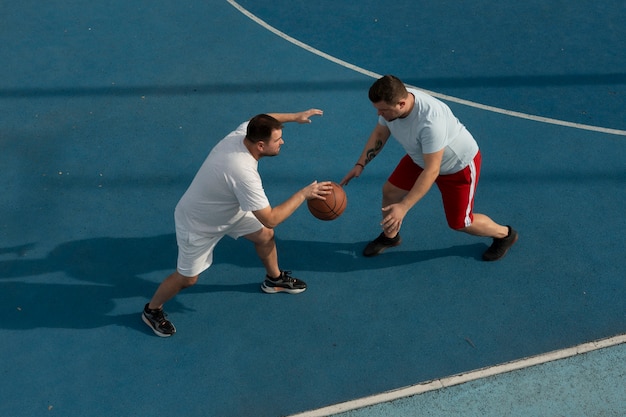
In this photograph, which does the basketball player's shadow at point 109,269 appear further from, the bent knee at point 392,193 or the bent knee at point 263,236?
the bent knee at point 263,236

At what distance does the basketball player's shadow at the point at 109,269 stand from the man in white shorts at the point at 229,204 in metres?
0.54

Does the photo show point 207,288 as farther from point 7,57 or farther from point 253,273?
point 7,57

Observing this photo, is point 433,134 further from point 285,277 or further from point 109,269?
point 109,269

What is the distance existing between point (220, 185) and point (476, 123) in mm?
4158

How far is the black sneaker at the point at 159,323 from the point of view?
236 inches

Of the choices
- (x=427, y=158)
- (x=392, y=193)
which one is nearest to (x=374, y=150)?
(x=392, y=193)

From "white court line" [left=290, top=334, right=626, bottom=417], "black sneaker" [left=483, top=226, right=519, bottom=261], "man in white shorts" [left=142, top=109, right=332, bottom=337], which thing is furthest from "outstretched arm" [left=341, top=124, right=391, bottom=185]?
"white court line" [left=290, top=334, right=626, bottom=417]

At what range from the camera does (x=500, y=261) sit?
6605mm

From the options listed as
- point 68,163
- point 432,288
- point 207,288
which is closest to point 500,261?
point 432,288

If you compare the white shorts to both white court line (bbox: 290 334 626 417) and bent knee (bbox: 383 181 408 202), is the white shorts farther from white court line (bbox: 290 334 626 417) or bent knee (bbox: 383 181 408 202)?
white court line (bbox: 290 334 626 417)

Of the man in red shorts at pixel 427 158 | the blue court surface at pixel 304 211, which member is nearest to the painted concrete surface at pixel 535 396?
the blue court surface at pixel 304 211

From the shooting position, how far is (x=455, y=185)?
5.87m

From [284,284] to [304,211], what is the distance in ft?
3.61

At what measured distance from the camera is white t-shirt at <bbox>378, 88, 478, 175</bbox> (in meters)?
5.24
